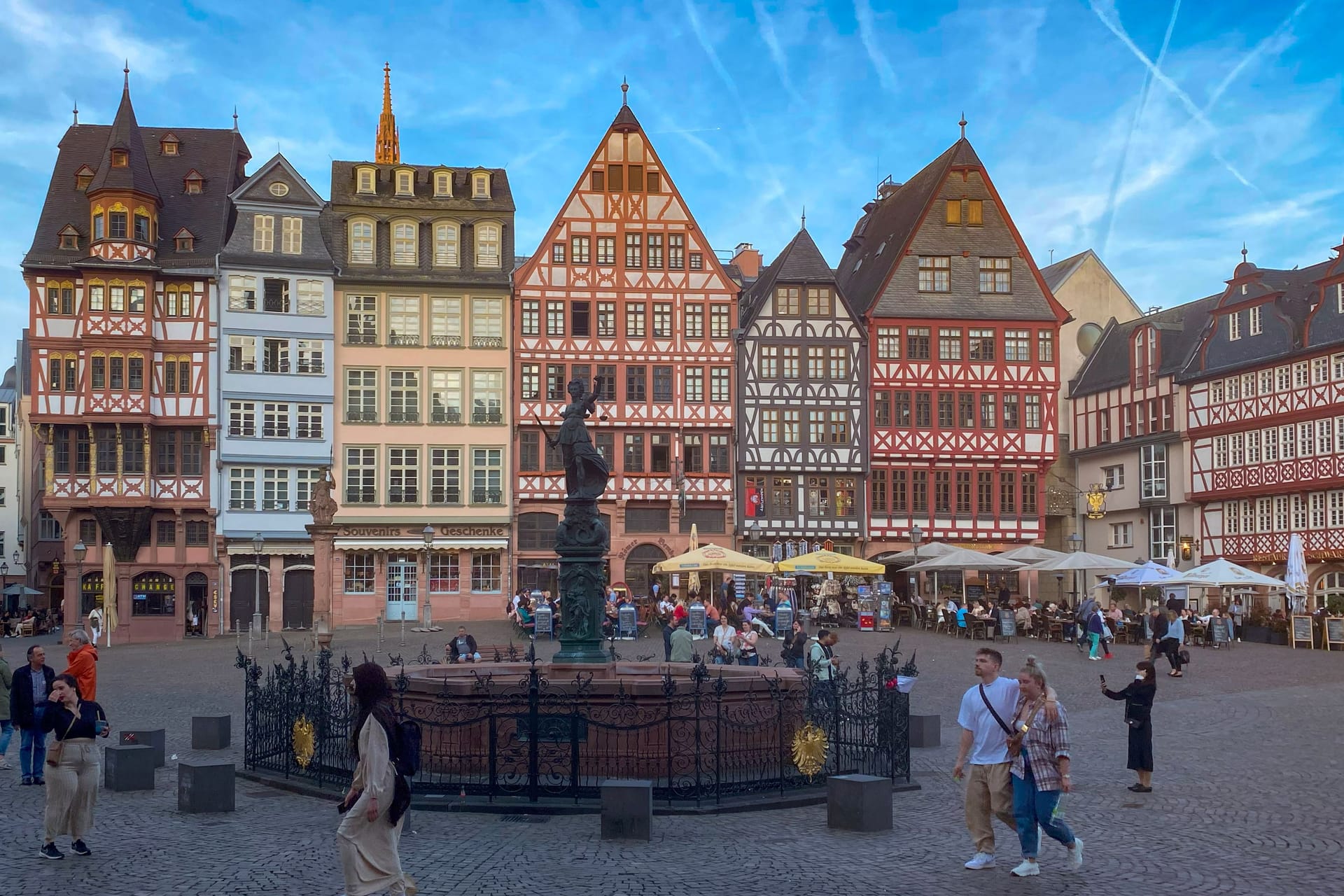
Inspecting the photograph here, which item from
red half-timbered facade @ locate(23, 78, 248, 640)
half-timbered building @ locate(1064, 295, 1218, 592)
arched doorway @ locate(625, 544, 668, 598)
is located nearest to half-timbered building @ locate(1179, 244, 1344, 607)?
half-timbered building @ locate(1064, 295, 1218, 592)

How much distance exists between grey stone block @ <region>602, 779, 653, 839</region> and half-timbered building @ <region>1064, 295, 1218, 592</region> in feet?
130

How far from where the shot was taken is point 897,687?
15.9 metres

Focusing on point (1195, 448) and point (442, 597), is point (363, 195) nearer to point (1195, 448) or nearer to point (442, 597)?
point (442, 597)

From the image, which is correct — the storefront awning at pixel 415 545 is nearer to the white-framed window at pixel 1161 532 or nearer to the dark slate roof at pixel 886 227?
the dark slate roof at pixel 886 227

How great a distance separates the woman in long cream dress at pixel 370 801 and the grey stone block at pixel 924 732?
11125 millimetres

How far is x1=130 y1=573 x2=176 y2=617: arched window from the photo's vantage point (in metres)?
45.8

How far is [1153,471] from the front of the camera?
172 feet

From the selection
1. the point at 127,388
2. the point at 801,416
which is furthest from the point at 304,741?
the point at 801,416

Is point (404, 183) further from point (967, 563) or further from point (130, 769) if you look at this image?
point (130, 769)

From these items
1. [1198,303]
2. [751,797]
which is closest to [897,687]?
[751,797]

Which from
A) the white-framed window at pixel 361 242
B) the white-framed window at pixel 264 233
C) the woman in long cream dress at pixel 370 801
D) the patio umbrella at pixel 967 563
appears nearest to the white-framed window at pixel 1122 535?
the patio umbrella at pixel 967 563

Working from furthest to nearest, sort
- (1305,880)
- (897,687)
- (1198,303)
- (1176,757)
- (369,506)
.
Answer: (1198,303)
(369,506)
(1176,757)
(897,687)
(1305,880)

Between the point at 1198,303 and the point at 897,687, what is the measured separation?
43542 millimetres

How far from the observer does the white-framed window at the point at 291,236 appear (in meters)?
47.4
